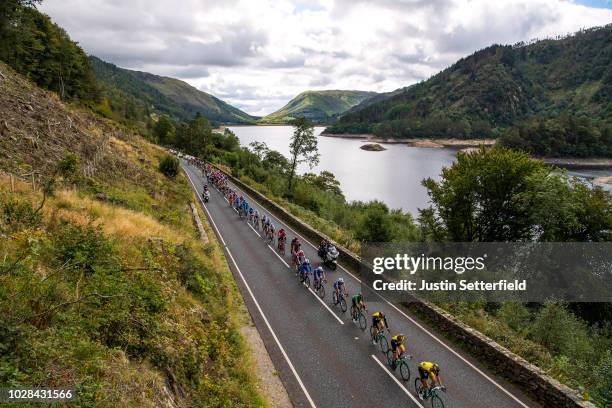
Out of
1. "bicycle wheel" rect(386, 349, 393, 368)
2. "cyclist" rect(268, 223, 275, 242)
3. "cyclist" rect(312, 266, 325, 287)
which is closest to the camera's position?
"bicycle wheel" rect(386, 349, 393, 368)

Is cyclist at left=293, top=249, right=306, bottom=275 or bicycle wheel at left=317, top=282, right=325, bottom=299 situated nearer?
bicycle wheel at left=317, top=282, right=325, bottom=299

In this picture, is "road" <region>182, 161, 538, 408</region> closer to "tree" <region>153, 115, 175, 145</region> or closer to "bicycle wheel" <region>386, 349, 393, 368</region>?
"bicycle wheel" <region>386, 349, 393, 368</region>

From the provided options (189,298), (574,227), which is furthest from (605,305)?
(189,298)

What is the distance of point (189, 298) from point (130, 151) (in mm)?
29736

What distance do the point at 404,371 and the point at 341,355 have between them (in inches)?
95.1

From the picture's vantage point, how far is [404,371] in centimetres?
1312

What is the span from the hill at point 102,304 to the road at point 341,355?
1.77m

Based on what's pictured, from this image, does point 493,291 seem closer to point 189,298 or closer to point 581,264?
point 581,264

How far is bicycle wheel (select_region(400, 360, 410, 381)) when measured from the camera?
1291cm

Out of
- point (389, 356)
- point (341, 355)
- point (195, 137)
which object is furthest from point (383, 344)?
point (195, 137)

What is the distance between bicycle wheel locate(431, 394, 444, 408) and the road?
0.39 meters

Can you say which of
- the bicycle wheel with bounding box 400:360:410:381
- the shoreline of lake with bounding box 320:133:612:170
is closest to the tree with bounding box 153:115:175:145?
the shoreline of lake with bounding box 320:133:612:170

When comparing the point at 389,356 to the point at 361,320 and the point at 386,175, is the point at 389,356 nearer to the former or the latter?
the point at 361,320

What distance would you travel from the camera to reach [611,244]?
27.9 m
